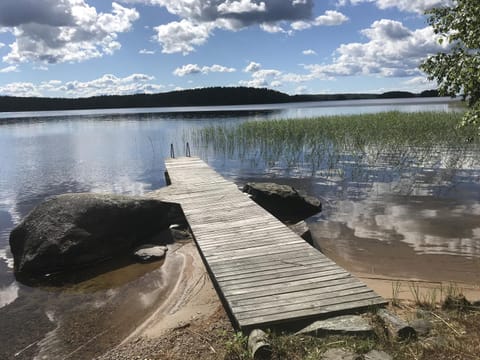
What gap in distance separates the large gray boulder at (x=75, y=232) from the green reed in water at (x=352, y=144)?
8.79m

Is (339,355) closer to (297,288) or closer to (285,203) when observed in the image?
(297,288)

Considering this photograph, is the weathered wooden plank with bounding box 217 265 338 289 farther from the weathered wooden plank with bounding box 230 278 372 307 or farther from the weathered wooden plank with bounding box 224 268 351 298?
the weathered wooden plank with bounding box 230 278 372 307

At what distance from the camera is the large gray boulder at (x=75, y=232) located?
7.27 meters

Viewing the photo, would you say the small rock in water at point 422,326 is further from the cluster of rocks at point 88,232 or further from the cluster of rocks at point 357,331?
the cluster of rocks at point 88,232

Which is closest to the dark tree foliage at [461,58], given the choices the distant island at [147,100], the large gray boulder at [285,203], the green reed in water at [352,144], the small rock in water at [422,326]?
the small rock in water at [422,326]

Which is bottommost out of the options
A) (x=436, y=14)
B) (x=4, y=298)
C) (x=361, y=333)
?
(x=4, y=298)

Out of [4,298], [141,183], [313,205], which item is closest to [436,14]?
[313,205]

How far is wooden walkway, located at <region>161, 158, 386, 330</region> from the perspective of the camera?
420 cm

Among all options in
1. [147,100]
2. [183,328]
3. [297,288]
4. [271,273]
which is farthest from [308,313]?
[147,100]

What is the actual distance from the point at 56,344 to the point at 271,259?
2.99 metres

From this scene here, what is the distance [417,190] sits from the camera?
1231 centimetres

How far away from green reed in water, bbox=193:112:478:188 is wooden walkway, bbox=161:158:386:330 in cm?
806

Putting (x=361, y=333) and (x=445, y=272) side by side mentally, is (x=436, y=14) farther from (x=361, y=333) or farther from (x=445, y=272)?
(x=361, y=333)

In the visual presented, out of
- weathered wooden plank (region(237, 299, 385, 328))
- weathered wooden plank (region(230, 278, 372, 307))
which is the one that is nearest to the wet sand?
weathered wooden plank (region(230, 278, 372, 307))
